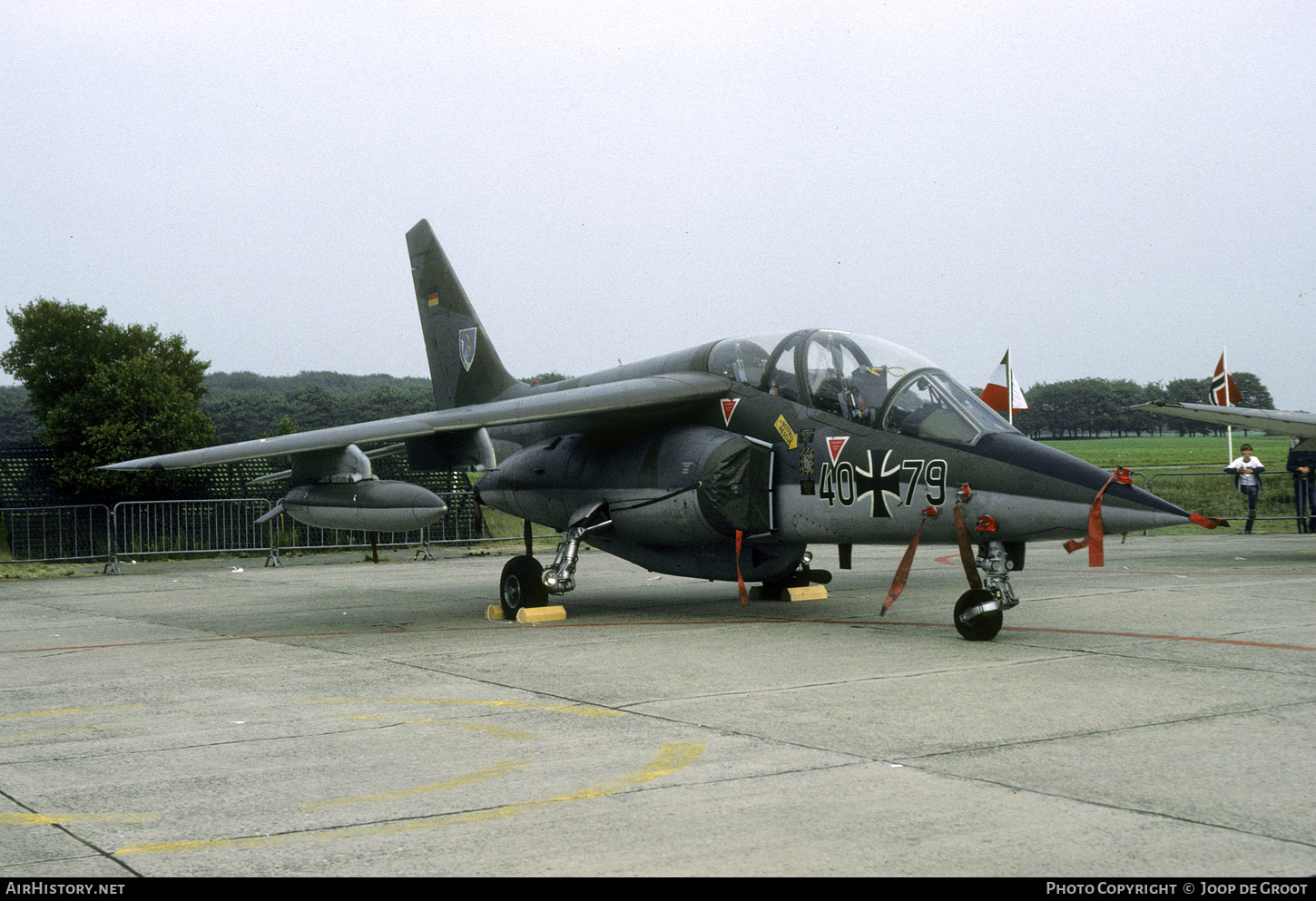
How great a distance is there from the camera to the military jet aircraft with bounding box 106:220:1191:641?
27.7 feet

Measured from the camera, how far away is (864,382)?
9.51 m

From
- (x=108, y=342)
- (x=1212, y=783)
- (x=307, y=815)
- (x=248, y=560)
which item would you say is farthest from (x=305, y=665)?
(x=108, y=342)

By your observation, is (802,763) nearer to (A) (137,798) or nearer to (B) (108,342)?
(A) (137,798)

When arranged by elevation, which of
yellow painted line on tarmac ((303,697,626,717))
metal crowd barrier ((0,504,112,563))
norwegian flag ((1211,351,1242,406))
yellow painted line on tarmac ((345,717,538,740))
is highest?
norwegian flag ((1211,351,1242,406))

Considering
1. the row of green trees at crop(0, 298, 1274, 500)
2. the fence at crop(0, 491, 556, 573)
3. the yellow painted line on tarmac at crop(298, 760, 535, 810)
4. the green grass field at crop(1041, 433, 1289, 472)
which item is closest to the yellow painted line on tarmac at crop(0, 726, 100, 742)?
the yellow painted line on tarmac at crop(298, 760, 535, 810)

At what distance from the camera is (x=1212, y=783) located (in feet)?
14.4

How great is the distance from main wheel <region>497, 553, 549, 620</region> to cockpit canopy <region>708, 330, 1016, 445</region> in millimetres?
2824

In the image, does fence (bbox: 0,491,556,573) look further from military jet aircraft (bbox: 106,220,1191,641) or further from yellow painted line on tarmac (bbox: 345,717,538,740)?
yellow painted line on tarmac (bbox: 345,717,538,740)

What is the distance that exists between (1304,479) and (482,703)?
63.9 ft

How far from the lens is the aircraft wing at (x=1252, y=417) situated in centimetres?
1577

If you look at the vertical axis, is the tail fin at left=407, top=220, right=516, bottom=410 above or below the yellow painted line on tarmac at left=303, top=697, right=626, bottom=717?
above

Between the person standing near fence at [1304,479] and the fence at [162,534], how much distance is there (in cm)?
1538

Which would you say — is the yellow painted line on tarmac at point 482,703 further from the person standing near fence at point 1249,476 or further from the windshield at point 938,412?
the person standing near fence at point 1249,476

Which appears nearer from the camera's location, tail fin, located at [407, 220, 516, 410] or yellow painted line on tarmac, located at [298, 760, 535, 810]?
yellow painted line on tarmac, located at [298, 760, 535, 810]
